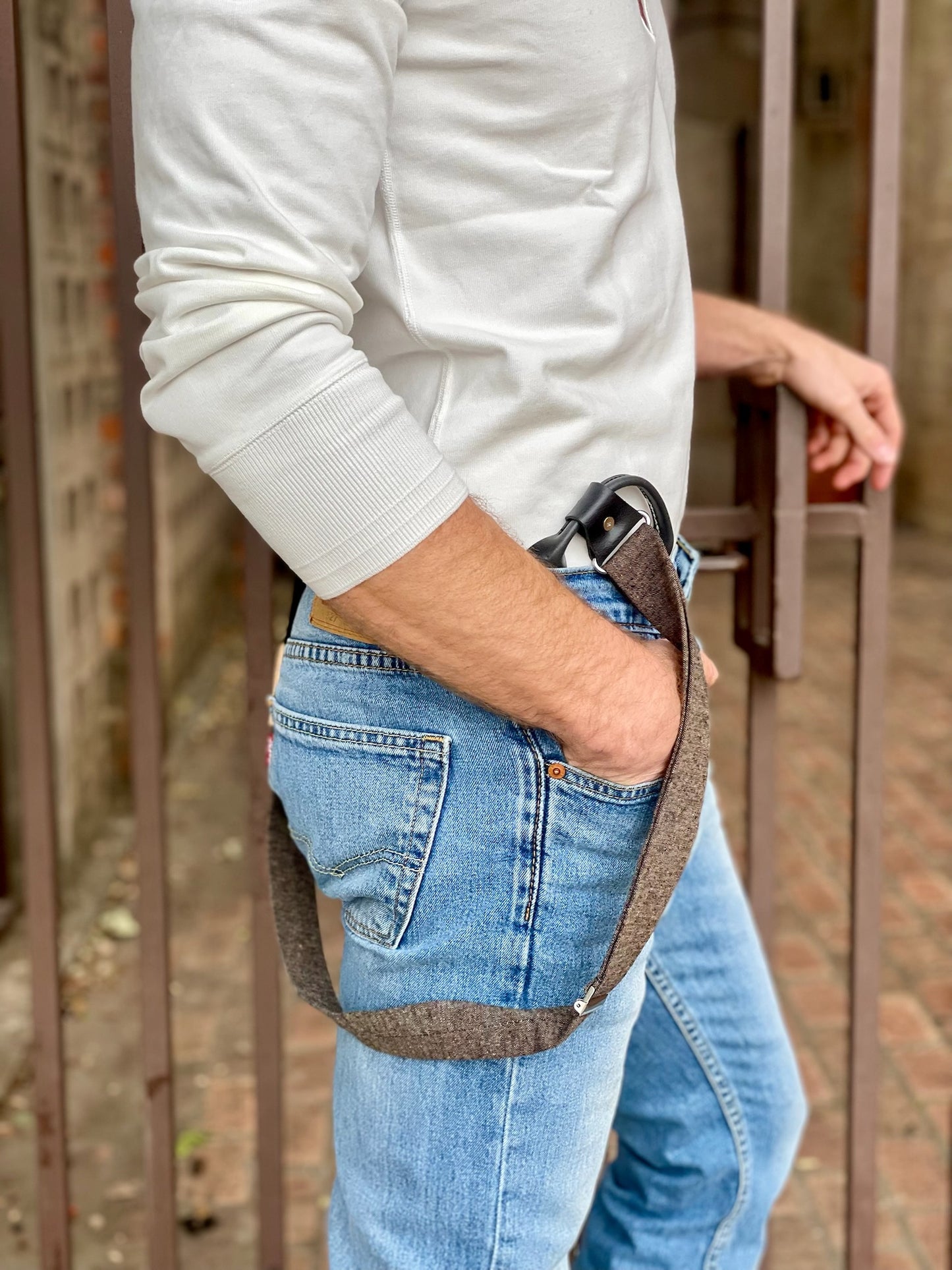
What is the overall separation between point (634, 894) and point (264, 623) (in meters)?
0.67

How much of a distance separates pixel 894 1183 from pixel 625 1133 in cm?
135

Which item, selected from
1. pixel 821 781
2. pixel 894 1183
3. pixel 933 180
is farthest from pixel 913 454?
pixel 894 1183

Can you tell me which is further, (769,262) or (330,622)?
(769,262)

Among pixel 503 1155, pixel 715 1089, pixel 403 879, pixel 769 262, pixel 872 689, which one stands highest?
pixel 769 262

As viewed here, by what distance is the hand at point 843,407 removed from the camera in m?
1.49

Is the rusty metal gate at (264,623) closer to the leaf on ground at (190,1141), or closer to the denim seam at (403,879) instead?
the denim seam at (403,879)

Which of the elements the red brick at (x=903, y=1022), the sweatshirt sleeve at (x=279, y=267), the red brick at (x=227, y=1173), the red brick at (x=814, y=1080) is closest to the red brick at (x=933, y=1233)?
the red brick at (x=814, y=1080)

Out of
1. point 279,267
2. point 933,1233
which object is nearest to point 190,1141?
point 933,1233

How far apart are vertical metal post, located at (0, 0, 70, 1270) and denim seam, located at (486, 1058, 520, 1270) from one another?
2.41ft

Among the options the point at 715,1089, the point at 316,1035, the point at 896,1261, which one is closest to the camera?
the point at 715,1089

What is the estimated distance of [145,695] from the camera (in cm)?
151

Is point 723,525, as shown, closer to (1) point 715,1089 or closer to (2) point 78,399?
(1) point 715,1089

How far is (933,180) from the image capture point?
8.95 meters

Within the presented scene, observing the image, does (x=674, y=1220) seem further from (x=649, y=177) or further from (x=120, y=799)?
(x=120, y=799)
